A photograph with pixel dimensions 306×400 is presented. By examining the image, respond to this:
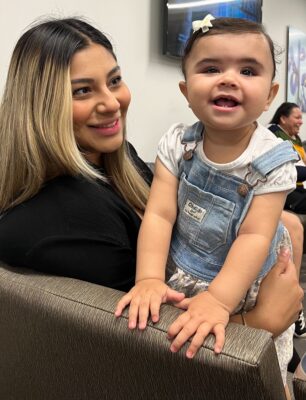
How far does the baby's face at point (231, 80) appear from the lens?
0.93m

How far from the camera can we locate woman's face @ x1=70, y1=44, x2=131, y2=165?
3.76 feet

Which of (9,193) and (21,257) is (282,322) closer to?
(21,257)

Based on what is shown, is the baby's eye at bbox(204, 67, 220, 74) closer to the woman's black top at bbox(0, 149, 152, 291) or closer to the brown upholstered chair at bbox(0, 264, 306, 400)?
the woman's black top at bbox(0, 149, 152, 291)

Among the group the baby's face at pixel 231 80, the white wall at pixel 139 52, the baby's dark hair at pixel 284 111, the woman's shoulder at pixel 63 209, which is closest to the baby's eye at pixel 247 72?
the baby's face at pixel 231 80

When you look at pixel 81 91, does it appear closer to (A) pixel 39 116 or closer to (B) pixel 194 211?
(A) pixel 39 116

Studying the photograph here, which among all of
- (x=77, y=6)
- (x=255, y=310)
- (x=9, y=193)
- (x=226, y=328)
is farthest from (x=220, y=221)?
(x=77, y=6)

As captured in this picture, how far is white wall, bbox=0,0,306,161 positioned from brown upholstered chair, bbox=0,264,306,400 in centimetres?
173

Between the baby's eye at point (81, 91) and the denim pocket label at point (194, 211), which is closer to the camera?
the denim pocket label at point (194, 211)

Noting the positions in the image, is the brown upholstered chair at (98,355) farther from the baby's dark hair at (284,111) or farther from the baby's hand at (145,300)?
the baby's dark hair at (284,111)

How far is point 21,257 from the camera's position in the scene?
935 mm

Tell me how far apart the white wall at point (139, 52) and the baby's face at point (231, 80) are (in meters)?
1.57

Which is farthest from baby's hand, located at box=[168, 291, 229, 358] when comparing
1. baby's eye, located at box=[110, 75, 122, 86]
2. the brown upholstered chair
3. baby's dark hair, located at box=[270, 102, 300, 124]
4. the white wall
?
baby's dark hair, located at box=[270, 102, 300, 124]

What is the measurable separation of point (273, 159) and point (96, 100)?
50 cm

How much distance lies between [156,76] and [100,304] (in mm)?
2618
